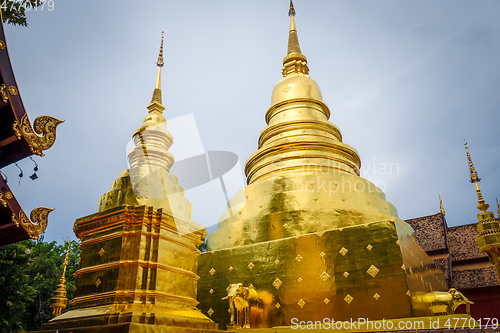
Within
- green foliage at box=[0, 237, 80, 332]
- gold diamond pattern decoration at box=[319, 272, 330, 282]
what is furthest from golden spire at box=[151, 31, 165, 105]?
green foliage at box=[0, 237, 80, 332]

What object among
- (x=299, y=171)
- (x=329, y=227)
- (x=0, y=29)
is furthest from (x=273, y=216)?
(x=0, y=29)

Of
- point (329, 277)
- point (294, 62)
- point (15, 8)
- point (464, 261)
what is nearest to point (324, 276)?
point (329, 277)

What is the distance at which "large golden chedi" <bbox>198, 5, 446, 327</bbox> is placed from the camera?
5.32 metres

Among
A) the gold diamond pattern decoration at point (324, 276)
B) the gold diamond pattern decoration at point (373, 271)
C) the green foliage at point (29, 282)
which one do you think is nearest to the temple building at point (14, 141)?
the gold diamond pattern decoration at point (324, 276)

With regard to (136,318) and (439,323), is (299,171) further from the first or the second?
(136,318)

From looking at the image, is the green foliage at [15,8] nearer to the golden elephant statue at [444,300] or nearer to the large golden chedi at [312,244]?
the large golden chedi at [312,244]

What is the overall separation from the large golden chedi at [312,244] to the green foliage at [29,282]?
7.25 m

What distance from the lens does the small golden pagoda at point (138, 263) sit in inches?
142

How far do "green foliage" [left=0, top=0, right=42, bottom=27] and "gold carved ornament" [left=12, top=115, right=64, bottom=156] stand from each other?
1426 mm

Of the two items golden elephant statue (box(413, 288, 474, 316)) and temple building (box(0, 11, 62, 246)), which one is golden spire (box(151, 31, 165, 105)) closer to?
temple building (box(0, 11, 62, 246))

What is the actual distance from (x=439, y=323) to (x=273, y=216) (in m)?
3.22

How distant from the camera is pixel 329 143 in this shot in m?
8.54

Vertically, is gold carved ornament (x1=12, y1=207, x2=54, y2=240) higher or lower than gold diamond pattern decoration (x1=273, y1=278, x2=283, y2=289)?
higher

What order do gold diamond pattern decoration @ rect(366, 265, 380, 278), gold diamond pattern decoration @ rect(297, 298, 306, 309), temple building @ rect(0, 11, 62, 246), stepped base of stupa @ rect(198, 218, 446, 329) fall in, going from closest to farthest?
1. temple building @ rect(0, 11, 62, 246)
2. stepped base of stupa @ rect(198, 218, 446, 329)
3. gold diamond pattern decoration @ rect(366, 265, 380, 278)
4. gold diamond pattern decoration @ rect(297, 298, 306, 309)
